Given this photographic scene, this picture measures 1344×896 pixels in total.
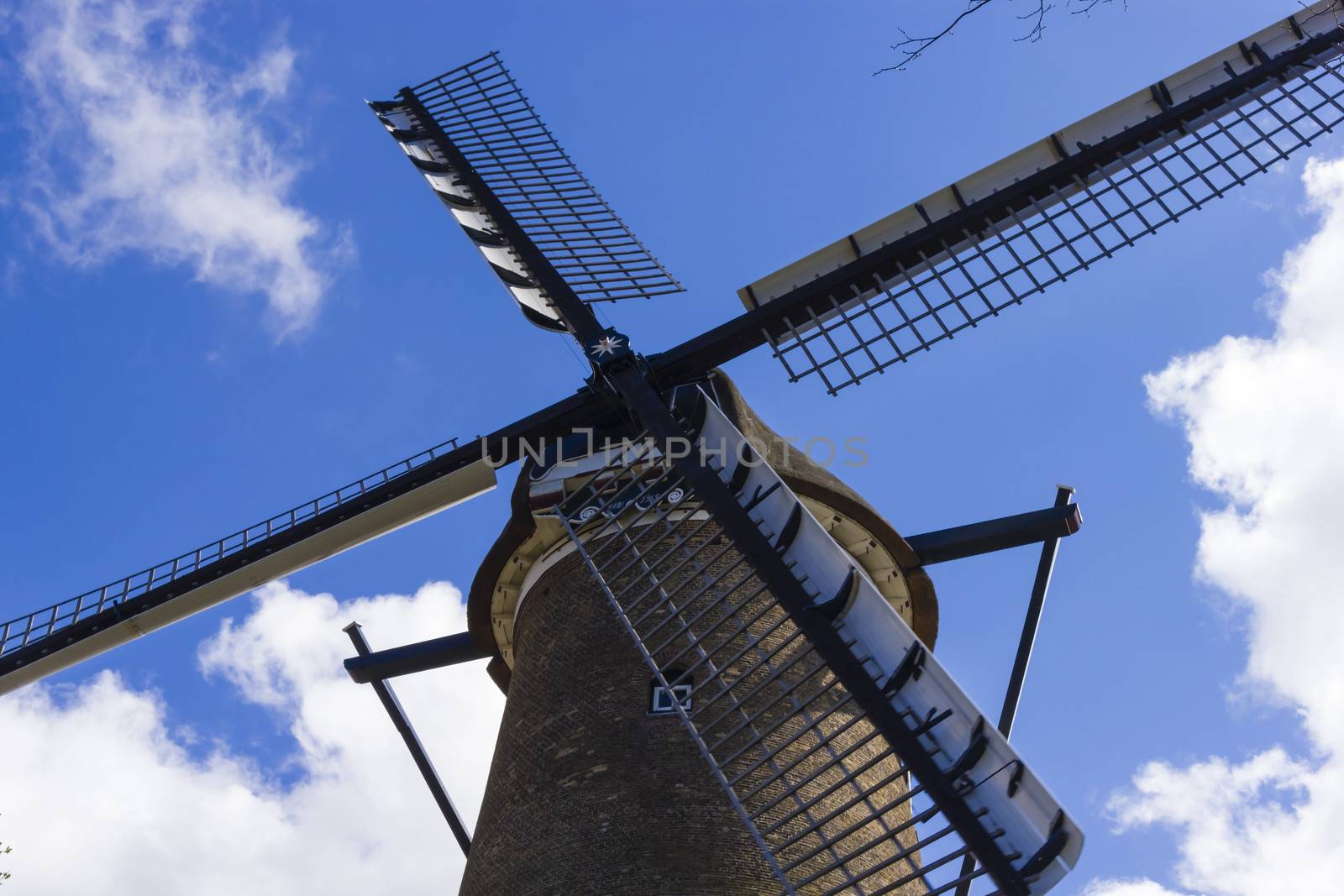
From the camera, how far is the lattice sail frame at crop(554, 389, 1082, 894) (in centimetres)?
711

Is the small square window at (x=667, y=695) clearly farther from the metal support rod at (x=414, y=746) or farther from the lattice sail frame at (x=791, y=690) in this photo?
the metal support rod at (x=414, y=746)

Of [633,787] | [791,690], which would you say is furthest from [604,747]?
[791,690]

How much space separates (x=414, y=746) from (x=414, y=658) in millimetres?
842

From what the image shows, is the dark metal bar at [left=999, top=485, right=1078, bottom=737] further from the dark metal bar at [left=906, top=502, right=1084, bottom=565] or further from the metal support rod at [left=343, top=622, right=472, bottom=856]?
the metal support rod at [left=343, top=622, right=472, bottom=856]

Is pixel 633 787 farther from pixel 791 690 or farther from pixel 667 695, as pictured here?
pixel 791 690

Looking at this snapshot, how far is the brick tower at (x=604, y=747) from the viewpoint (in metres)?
8.57

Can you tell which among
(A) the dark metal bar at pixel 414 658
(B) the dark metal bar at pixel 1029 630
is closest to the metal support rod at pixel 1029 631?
(B) the dark metal bar at pixel 1029 630

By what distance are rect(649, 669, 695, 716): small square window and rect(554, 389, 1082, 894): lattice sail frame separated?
0.03m

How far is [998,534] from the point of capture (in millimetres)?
11289

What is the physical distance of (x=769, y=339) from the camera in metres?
11.3

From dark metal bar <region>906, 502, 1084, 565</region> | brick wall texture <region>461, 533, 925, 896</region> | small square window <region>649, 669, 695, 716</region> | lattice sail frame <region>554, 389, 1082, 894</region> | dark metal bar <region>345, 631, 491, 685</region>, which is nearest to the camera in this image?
lattice sail frame <region>554, 389, 1082, 894</region>

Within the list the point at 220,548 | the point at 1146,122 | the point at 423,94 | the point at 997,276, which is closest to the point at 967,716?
the point at 997,276

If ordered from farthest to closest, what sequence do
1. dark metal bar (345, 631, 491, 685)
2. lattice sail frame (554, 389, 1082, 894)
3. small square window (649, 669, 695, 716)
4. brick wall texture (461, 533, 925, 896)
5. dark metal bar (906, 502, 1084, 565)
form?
dark metal bar (345, 631, 491, 685), dark metal bar (906, 502, 1084, 565), small square window (649, 669, 695, 716), brick wall texture (461, 533, 925, 896), lattice sail frame (554, 389, 1082, 894)

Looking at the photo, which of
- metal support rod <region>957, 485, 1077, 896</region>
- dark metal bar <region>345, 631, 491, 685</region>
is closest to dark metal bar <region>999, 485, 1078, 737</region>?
metal support rod <region>957, 485, 1077, 896</region>
